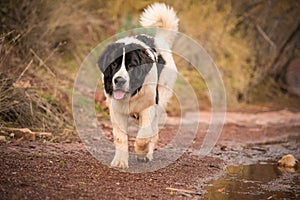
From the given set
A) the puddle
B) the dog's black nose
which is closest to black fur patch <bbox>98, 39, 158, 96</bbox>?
the dog's black nose

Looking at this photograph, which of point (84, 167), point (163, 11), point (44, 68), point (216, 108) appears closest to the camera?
point (84, 167)

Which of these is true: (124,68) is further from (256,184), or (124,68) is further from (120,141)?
(256,184)

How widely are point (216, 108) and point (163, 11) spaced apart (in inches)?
272

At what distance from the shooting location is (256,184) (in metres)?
5.13

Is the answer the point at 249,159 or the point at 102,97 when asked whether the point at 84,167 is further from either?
the point at 102,97

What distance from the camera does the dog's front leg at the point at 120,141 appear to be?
16.8 feet

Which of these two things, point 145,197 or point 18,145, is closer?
point 145,197

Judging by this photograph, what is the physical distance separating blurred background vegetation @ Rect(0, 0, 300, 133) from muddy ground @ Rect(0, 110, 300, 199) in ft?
3.64

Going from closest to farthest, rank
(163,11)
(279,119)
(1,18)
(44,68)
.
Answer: (163,11)
(44,68)
(1,18)
(279,119)

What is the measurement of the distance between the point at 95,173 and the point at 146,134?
903 millimetres

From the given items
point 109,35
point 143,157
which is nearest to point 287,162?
point 143,157

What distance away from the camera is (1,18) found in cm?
919

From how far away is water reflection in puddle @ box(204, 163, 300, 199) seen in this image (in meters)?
4.66

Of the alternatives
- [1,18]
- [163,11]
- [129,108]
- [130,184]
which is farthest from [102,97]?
[130,184]
